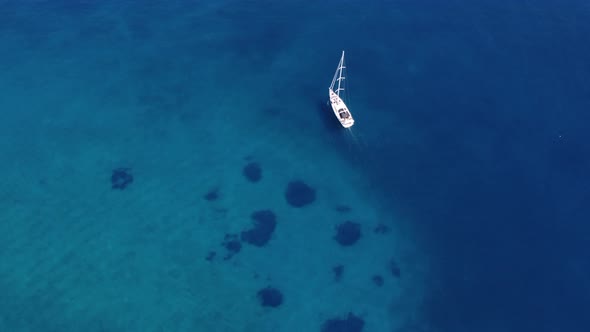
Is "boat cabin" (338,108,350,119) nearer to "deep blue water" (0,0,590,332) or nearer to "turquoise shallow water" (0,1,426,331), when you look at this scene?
"turquoise shallow water" (0,1,426,331)

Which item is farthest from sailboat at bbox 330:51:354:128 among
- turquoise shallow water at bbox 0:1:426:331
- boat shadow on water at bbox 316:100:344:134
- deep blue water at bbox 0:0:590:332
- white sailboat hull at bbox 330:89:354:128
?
deep blue water at bbox 0:0:590:332

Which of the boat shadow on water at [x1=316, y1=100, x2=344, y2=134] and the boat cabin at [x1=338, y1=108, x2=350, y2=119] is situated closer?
the boat cabin at [x1=338, y1=108, x2=350, y2=119]

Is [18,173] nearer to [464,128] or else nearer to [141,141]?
[141,141]

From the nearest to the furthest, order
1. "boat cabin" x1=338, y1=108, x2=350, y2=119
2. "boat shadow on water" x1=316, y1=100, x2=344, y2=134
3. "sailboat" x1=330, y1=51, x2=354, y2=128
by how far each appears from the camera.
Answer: "sailboat" x1=330, y1=51, x2=354, y2=128 → "boat cabin" x1=338, y1=108, x2=350, y2=119 → "boat shadow on water" x1=316, y1=100, x2=344, y2=134

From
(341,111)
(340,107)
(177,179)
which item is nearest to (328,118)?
(340,107)

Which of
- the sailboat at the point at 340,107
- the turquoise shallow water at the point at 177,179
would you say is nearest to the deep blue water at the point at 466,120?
the turquoise shallow water at the point at 177,179

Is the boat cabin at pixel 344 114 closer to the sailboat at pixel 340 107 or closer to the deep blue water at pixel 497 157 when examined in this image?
the sailboat at pixel 340 107

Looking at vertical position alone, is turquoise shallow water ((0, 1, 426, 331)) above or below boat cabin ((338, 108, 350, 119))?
below
